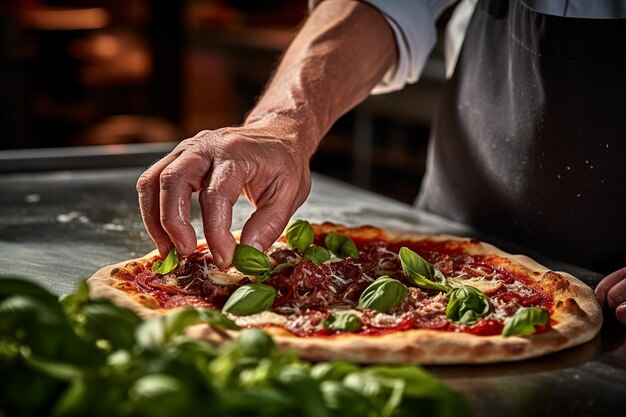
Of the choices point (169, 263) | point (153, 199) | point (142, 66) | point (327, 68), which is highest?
point (327, 68)

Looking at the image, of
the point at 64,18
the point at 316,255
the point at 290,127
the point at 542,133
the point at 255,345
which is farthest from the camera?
the point at 64,18

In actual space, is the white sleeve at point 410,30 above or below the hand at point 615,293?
above

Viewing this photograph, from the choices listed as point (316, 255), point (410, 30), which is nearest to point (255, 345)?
point (316, 255)

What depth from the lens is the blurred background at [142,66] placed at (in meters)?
5.92

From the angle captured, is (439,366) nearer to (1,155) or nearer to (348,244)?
(348,244)

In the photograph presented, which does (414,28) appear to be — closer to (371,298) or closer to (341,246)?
(341,246)

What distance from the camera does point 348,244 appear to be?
1.86 m

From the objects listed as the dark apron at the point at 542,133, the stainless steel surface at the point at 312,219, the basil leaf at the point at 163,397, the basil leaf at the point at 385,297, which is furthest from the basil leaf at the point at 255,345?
the dark apron at the point at 542,133

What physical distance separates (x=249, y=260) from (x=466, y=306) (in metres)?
0.36

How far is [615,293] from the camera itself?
1611mm

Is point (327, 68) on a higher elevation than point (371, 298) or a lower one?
higher

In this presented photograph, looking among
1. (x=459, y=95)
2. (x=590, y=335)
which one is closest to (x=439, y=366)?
(x=590, y=335)

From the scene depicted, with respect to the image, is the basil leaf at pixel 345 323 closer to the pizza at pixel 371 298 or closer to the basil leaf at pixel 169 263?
the pizza at pixel 371 298

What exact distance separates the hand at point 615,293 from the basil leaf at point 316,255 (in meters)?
0.48
